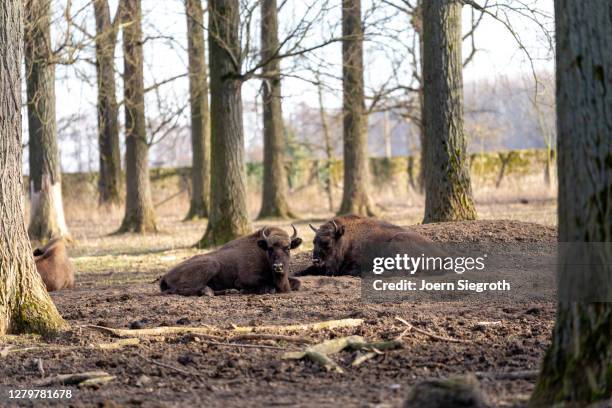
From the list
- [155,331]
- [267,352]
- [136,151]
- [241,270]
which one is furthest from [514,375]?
[136,151]

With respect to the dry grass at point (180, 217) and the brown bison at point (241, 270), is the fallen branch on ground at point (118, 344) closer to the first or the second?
the brown bison at point (241, 270)

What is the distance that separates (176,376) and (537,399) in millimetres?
2955

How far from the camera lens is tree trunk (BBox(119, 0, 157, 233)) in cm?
2531

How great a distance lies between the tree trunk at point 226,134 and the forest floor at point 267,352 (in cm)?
609

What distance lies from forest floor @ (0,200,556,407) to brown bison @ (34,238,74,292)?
0.42 m

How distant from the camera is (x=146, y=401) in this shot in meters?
5.96

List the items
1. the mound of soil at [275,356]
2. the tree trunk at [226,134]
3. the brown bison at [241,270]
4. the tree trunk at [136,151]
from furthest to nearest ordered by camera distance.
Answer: the tree trunk at [136,151] → the tree trunk at [226,134] → the brown bison at [241,270] → the mound of soil at [275,356]

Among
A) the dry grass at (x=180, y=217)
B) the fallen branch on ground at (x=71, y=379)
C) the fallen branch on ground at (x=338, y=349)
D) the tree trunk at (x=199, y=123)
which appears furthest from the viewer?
the tree trunk at (x=199, y=123)

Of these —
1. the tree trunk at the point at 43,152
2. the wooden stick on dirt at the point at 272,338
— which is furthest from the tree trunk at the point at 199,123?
the wooden stick on dirt at the point at 272,338

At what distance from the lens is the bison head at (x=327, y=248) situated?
1337 centimetres

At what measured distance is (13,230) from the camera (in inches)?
336

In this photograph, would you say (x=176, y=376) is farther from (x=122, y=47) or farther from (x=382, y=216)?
(x=382, y=216)

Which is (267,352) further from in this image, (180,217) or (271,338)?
(180,217)

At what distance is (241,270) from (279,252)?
27.5 inches
